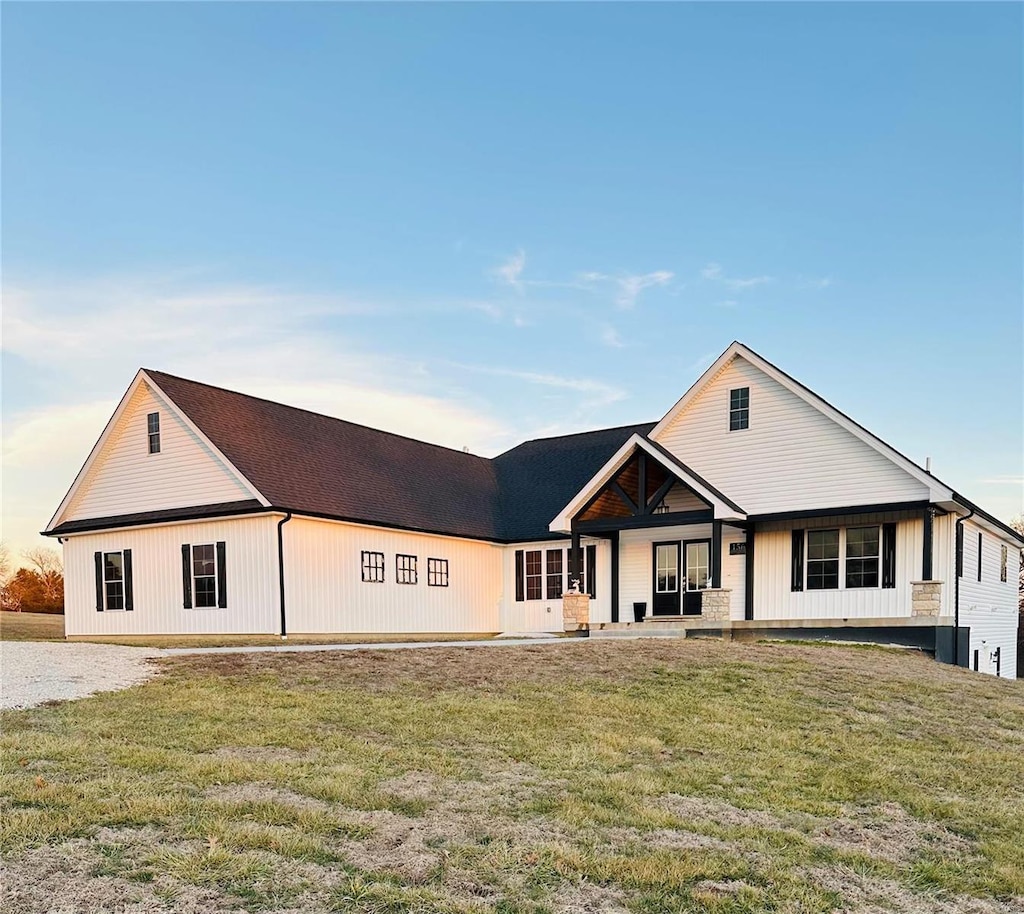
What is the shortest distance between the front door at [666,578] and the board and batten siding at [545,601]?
139 cm

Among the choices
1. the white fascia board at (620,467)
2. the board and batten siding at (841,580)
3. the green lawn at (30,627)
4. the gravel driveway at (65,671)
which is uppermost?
the white fascia board at (620,467)

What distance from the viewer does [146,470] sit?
2361 centimetres

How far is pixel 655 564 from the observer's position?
23.4 metres

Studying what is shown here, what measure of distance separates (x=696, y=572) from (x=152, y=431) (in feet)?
46.6

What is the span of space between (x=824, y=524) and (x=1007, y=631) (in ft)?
28.4

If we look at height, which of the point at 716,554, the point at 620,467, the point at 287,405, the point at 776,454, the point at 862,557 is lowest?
the point at 862,557

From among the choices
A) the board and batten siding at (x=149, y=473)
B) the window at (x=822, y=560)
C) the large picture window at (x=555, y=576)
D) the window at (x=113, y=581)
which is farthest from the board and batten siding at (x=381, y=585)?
the window at (x=822, y=560)

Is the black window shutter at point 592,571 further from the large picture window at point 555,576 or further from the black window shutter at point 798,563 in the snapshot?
the black window shutter at point 798,563

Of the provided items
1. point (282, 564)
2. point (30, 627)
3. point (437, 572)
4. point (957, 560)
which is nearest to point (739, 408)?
point (957, 560)

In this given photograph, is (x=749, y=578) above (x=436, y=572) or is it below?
below

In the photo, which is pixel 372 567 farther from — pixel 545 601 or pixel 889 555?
pixel 889 555

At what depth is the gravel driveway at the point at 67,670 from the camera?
34.2 feet

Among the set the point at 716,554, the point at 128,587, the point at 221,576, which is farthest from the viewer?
the point at 128,587

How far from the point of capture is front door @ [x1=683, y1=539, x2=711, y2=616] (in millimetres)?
22656
